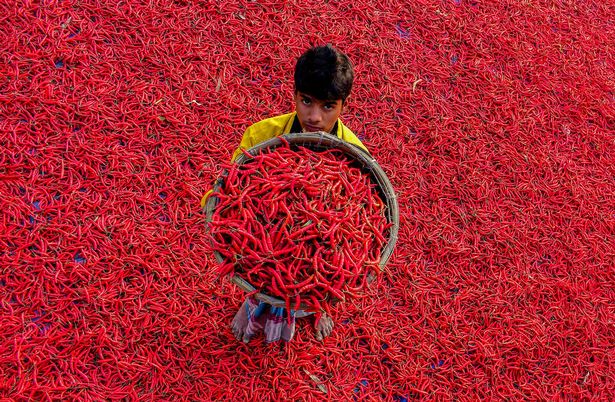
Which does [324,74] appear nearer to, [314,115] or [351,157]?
[314,115]

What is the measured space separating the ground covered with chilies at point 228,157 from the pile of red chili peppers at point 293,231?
1.26 metres

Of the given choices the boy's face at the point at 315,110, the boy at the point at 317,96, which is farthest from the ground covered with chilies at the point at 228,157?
the boy's face at the point at 315,110

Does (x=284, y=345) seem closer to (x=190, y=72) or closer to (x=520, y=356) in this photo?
(x=520, y=356)

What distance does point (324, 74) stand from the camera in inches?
79.3

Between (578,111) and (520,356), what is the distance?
2.45 meters

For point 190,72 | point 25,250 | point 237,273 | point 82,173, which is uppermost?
point 237,273

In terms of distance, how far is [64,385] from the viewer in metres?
2.70

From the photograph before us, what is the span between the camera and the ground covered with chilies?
292 centimetres

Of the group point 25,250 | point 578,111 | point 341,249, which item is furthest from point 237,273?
point 578,111

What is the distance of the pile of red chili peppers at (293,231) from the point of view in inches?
73.0

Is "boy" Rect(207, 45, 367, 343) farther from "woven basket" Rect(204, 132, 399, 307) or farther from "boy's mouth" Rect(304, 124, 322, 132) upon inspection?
"woven basket" Rect(204, 132, 399, 307)

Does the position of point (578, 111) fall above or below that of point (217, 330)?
above

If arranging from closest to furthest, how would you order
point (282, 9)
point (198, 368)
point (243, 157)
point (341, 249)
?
point (341, 249)
point (243, 157)
point (198, 368)
point (282, 9)

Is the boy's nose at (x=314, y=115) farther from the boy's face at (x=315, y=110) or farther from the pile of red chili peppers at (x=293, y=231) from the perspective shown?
the pile of red chili peppers at (x=293, y=231)
